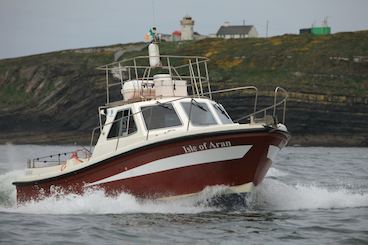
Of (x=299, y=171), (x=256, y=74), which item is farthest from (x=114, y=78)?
(x=299, y=171)

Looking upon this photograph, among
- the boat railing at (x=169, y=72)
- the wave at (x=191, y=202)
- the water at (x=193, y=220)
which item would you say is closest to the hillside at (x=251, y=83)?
the boat railing at (x=169, y=72)

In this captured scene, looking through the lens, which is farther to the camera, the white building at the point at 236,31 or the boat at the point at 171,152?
the white building at the point at 236,31

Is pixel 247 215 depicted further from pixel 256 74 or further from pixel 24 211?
pixel 256 74

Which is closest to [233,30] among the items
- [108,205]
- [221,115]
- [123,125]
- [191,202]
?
[221,115]

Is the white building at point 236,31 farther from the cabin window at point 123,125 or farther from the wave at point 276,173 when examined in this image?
the cabin window at point 123,125

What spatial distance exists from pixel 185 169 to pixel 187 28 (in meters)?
101

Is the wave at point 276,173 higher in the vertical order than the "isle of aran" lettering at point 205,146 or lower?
lower

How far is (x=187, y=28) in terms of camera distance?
117 metres

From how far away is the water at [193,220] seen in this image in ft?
46.6

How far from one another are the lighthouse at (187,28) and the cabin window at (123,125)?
9825cm

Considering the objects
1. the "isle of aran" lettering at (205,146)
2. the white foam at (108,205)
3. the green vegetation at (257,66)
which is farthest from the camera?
the green vegetation at (257,66)

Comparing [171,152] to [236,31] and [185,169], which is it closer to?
[185,169]

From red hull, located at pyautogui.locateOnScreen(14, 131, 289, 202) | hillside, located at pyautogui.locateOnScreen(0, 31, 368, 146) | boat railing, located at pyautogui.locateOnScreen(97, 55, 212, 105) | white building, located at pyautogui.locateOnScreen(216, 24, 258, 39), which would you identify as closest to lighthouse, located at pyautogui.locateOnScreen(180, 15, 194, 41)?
white building, located at pyautogui.locateOnScreen(216, 24, 258, 39)

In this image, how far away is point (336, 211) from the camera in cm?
1762
